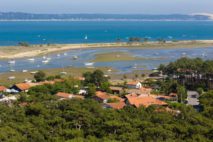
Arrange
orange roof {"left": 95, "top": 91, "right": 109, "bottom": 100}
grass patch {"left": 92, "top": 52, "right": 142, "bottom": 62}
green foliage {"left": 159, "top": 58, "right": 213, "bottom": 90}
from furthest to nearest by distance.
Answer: grass patch {"left": 92, "top": 52, "right": 142, "bottom": 62} < green foliage {"left": 159, "top": 58, "right": 213, "bottom": 90} < orange roof {"left": 95, "top": 91, "right": 109, "bottom": 100}

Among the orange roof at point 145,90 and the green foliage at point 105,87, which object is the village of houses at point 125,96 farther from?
the green foliage at point 105,87

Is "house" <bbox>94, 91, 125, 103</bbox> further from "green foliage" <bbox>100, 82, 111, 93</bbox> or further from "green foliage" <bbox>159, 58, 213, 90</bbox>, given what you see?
"green foliage" <bbox>159, 58, 213, 90</bbox>

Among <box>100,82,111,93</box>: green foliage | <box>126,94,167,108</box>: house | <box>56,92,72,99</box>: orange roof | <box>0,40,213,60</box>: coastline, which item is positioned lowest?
<box>0,40,213,60</box>: coastline

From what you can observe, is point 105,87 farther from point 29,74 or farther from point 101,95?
point 29,74

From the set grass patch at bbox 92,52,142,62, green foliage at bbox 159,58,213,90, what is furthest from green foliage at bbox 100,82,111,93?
grass patch at bbox 92,52,142,62

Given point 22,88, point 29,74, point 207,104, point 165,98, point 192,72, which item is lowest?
point 29,74

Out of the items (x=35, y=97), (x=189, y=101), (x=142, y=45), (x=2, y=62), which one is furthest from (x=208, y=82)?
(x=142, y=45)

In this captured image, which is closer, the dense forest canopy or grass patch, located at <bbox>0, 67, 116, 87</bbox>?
the dense forest canopy

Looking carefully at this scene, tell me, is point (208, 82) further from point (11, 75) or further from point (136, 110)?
point (11, 75)

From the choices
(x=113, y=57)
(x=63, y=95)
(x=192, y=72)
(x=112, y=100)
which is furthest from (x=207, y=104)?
(x=113, y=57)
